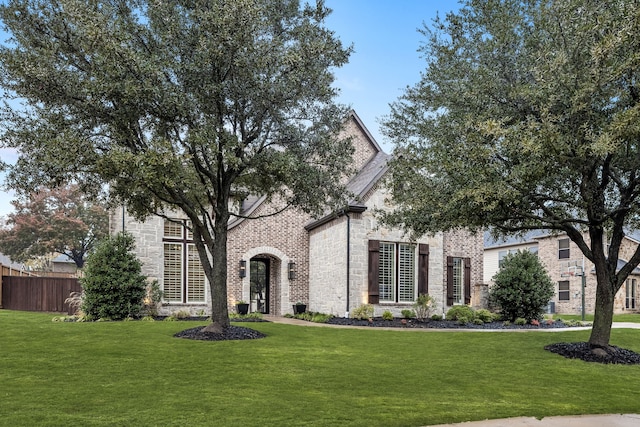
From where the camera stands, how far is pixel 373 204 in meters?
19.2

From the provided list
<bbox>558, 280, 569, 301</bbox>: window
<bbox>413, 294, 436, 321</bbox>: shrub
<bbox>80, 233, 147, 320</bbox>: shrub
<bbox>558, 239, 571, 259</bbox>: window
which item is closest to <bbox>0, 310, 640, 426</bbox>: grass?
<bbox>80, 233, 147, 320</bbox>: shrub

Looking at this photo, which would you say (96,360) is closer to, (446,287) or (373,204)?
(373,204)

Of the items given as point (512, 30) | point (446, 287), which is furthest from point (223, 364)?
point (446, 287)

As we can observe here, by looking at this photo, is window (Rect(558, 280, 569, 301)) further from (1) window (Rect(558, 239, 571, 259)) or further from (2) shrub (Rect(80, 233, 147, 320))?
(2) shrub (Rect(80, 233, 147, 320))

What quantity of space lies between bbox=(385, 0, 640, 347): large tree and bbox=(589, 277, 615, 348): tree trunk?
2cm

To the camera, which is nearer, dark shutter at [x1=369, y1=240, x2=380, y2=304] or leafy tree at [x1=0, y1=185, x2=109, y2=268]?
dark shutter at [x1=369, y1=240, x2=380, y2=304]

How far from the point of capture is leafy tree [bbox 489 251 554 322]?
65.1ft

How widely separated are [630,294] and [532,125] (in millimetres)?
28411

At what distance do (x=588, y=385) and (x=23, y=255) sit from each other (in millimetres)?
42448

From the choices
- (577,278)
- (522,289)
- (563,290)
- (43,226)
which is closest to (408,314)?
(522,289)

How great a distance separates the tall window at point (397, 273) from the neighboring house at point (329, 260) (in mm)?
37

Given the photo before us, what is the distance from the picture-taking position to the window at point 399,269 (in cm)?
1906

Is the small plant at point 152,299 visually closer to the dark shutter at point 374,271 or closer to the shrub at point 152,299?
the shrub at point 152,299

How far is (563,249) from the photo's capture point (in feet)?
112
